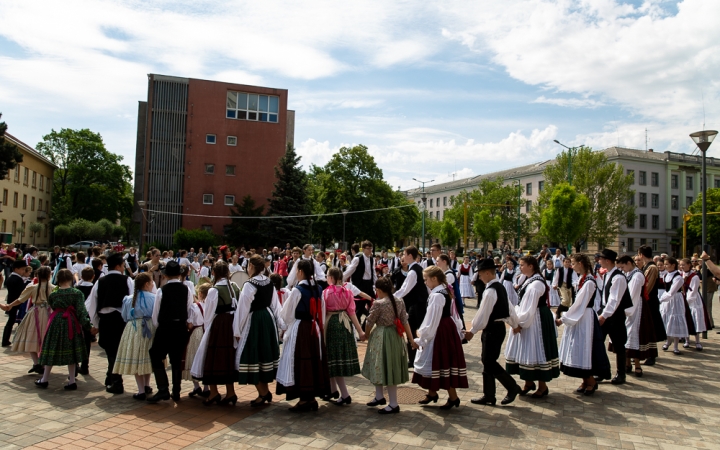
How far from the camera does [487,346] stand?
21.5ft

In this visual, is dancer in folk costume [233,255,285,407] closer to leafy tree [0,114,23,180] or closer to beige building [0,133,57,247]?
leafy tree [0,114,23,180]

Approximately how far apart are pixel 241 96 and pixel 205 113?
143 inches

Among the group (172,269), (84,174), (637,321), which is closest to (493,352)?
(637,321)

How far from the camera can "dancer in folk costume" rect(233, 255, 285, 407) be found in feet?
20.5

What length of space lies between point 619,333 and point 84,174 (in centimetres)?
6187

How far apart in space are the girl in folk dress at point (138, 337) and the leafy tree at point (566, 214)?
4484 centimetres

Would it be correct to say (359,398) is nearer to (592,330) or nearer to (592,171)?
(592,330)

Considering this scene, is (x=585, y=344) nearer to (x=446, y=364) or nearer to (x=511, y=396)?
(x=511, y=396)

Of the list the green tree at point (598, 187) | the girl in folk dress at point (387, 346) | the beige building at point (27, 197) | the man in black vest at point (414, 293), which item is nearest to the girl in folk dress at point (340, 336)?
the girl in folk dress at point (387, 346)

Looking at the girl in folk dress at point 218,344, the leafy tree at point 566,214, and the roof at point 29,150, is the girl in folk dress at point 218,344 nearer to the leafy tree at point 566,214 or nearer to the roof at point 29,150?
the leafy tree at point 566,214

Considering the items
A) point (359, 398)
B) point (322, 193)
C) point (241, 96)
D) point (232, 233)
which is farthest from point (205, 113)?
point (359, 398)

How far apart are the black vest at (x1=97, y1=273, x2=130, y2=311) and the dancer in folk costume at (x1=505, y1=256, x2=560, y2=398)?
5330 mm

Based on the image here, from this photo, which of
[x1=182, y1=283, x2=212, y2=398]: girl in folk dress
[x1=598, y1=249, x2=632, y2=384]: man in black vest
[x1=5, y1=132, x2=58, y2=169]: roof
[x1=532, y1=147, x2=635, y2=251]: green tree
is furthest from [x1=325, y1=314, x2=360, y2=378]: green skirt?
[x1=532, y1=147, x2=635, y2=251]: green tree

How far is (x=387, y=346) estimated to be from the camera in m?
6.14
